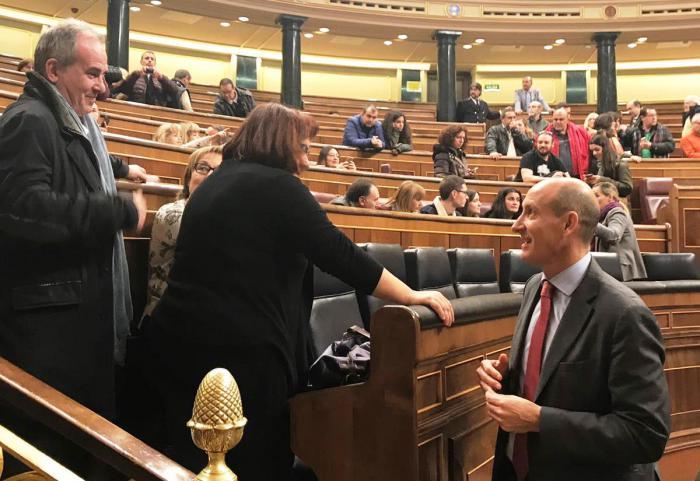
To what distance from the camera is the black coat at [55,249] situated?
986 mm

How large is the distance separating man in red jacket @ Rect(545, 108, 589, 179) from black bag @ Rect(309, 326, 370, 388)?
377cm

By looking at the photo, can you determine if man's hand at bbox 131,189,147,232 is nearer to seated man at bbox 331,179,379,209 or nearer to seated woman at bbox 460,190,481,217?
seated man at bbox 331,179,379,209

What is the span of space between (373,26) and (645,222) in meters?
5.03

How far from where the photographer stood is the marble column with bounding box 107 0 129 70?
22.4ft

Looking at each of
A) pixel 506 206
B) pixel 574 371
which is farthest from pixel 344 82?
pixel 574 371

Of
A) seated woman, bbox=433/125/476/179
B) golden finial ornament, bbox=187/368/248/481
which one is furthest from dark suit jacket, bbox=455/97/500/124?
golden finial ornament, bbox=187/368/248/481

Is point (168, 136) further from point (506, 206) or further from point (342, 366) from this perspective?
point (342, 366)

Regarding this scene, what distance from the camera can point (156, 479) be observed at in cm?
60

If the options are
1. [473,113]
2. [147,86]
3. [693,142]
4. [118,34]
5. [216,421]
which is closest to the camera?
[216,421]

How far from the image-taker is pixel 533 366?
1.07m

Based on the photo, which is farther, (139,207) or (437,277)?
(437,277)

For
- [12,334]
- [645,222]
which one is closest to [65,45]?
[12,334]

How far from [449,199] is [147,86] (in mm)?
3156

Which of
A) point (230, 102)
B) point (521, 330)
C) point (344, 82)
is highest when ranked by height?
point (344, 82)
